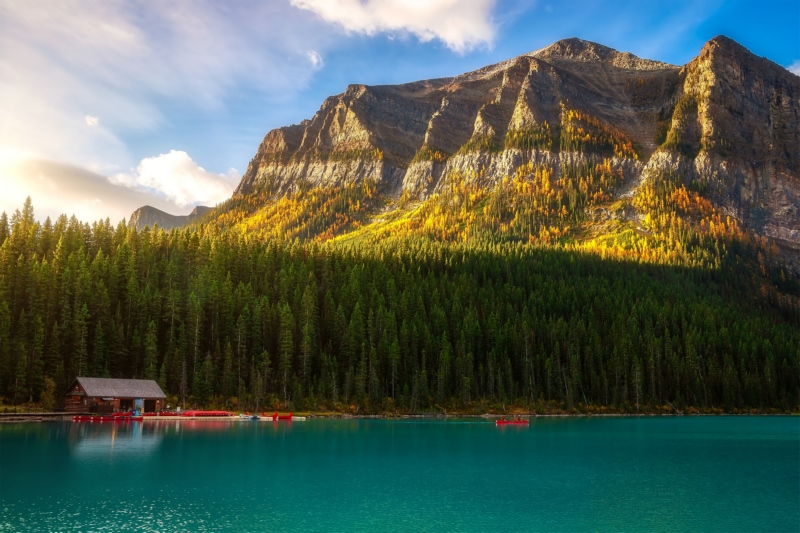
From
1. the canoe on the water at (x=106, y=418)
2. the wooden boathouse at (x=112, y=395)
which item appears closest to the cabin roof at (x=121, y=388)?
the wooden boathouse at (x=112, y=395)

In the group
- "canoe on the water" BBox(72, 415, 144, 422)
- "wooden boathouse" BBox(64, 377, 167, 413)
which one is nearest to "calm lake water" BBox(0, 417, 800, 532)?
"canoe on the water" BBox(72, 415, 144, 422)

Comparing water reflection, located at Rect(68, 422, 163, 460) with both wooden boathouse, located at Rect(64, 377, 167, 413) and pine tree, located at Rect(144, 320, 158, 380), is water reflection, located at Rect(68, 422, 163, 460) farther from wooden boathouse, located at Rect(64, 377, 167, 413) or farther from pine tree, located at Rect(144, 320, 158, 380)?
pine tree, located at Rect(144, 320, 158, 380)

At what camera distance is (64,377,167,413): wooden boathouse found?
92.9m

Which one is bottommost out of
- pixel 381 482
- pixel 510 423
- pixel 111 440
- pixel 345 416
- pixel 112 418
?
pixel 510 423

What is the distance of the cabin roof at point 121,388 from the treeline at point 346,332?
4.31 m

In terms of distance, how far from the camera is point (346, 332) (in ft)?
408

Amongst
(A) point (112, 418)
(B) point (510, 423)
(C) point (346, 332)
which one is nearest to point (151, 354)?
(A) point (112, 418)

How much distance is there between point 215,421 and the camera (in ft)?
313

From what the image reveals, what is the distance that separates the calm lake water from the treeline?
1245 inches

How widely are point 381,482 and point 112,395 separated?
219 feet

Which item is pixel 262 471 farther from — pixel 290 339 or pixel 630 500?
pixel 290 339

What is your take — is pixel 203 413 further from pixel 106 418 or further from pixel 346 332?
pixel 346 332

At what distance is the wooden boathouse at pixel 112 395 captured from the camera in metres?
92.9

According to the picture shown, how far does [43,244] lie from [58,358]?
4351 cm
